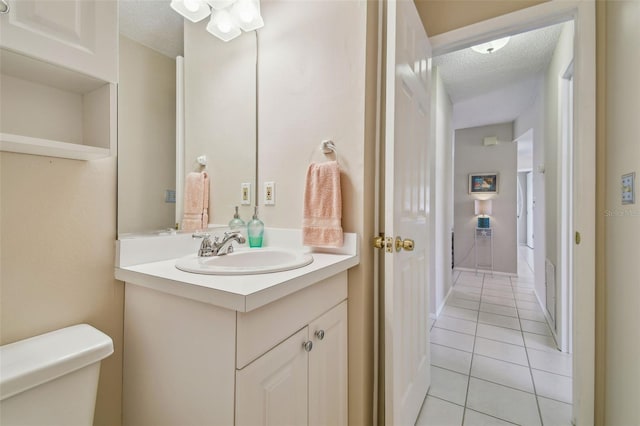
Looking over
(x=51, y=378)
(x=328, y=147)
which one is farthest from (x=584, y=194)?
(x=51, y=378)

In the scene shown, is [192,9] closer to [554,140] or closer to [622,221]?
[622,221]

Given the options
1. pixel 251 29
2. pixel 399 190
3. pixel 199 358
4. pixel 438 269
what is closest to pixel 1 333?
pixel 199 358

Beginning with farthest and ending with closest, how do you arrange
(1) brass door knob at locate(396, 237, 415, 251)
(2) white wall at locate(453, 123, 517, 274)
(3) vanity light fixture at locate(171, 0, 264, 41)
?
(2) white wall at locate(453, 123, 517, 274) < (3) vanity light fixture at locate(171, 0, 264, 41) < (1) brass door knob at locate(396, 237, 415, 251)

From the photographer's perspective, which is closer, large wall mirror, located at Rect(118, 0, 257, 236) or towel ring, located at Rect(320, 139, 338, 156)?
large wall mirror, located at Rect(118, 0, 257, 236)

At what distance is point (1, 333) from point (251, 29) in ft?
5.02

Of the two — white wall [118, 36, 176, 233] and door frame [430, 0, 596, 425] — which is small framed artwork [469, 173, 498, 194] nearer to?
door frame [430, 0, 596, 425]

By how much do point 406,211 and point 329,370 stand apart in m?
0.72

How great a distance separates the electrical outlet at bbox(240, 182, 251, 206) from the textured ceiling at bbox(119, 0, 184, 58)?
2.11 ft

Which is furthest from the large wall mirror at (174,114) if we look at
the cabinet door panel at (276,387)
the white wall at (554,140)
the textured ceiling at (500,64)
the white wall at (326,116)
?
Result: the white wall at (554,140)

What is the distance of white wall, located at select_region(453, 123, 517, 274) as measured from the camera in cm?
457

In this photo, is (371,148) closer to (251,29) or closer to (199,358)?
(251,29)

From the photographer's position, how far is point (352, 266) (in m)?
1.16

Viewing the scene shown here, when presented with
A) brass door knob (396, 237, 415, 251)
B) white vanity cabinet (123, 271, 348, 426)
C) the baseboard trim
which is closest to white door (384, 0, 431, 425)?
brass door knob (396, 237, 415, 251)

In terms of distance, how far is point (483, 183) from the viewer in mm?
4695
